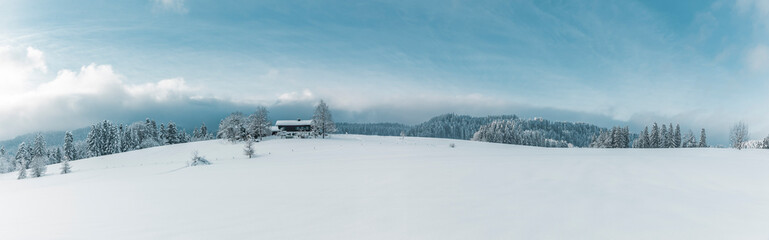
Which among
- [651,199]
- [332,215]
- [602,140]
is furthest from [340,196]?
[602,140]

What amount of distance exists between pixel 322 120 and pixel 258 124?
12.2 metres

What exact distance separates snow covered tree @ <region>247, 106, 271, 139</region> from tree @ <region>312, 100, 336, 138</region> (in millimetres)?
9318

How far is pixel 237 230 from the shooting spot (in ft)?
20.0

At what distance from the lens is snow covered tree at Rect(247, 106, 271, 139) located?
194 ft

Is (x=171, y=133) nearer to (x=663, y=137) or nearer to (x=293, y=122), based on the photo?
(x=293, y=122)

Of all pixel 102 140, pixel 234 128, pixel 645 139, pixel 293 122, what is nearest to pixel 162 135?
pixel 102 140

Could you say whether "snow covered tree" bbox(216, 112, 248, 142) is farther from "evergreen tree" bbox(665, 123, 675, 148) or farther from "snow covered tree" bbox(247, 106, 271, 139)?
"evergreen tree" bbox(665, 123, 675, 148)

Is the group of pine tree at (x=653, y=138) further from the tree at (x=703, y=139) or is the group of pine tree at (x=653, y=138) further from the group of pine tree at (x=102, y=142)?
the group of pine tree at (x=102, y=142)

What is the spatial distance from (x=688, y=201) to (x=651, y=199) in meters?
0.85

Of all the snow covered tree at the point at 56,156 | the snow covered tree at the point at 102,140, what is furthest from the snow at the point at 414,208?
the snow covered tree at the point at 56,156

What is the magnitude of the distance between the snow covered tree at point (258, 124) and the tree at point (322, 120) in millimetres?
9318

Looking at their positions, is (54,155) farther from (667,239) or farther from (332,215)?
(667,239)

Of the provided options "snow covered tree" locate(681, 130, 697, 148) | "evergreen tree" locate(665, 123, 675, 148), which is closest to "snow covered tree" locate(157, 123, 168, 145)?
"evergreen tree" locate(665, 123, 675, 148)

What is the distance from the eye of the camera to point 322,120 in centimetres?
6238
